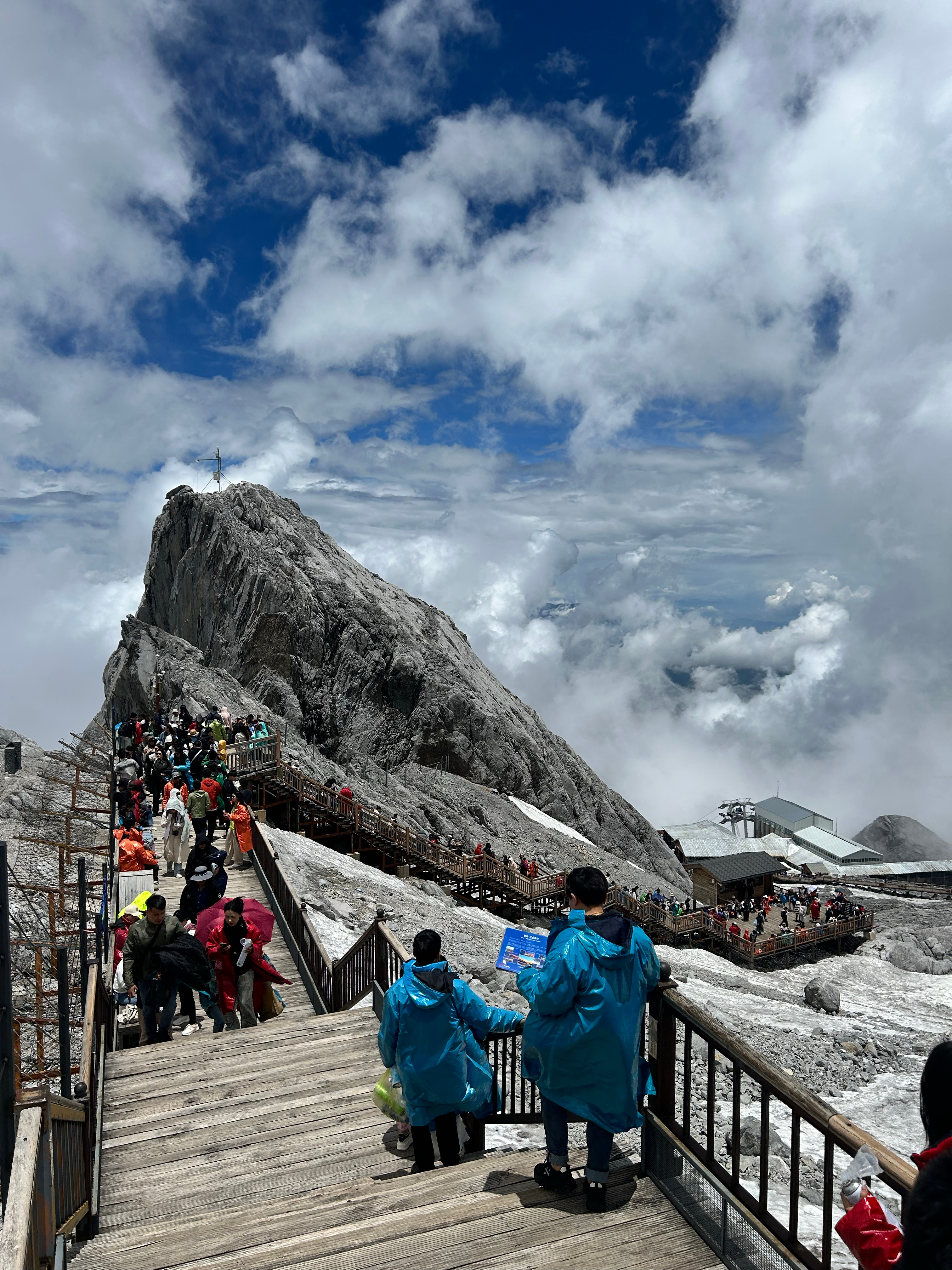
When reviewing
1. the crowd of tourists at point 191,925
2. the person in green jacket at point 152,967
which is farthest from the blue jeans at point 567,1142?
the person in green jacket at point 152,967

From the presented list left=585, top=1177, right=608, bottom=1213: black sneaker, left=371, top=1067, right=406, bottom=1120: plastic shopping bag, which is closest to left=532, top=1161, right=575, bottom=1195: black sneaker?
left=585, top=1177, right=608, bottom=1213: black sneaker

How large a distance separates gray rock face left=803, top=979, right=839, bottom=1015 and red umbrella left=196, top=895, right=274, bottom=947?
17078mm

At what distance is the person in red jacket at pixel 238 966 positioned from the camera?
8.97m

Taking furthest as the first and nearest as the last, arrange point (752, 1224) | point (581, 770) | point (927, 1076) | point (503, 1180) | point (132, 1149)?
point (581, 770) → point (132, 1149) → point (503, 1180) → point (752, 1224) → point (927, 1076)

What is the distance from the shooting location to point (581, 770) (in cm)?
6025

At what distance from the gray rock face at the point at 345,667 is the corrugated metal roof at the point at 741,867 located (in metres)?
4.53

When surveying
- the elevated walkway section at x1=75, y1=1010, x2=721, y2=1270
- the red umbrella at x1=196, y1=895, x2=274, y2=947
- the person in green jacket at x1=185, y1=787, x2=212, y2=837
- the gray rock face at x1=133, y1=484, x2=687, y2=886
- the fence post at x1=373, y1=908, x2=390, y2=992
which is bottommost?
the elevated walkway section at x1=75, y1=1010, x2=721, y2=1270

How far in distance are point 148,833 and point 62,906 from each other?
3.37 m

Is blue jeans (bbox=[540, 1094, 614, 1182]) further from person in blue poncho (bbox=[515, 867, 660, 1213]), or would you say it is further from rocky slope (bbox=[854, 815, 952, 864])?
rocky slope (bbox=[854, 815, 952, 864])

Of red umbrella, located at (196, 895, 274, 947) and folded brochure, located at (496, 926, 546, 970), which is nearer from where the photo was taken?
folded brochure, located at (496, 926, 546, 970)

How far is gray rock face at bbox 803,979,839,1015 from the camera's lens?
2191cm

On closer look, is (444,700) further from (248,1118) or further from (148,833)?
(248,1118)

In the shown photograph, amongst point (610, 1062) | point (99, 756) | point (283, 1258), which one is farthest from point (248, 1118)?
point (99, 756)

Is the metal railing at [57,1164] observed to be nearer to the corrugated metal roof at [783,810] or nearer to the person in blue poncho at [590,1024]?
the person in blue poncho at [590,1024]
